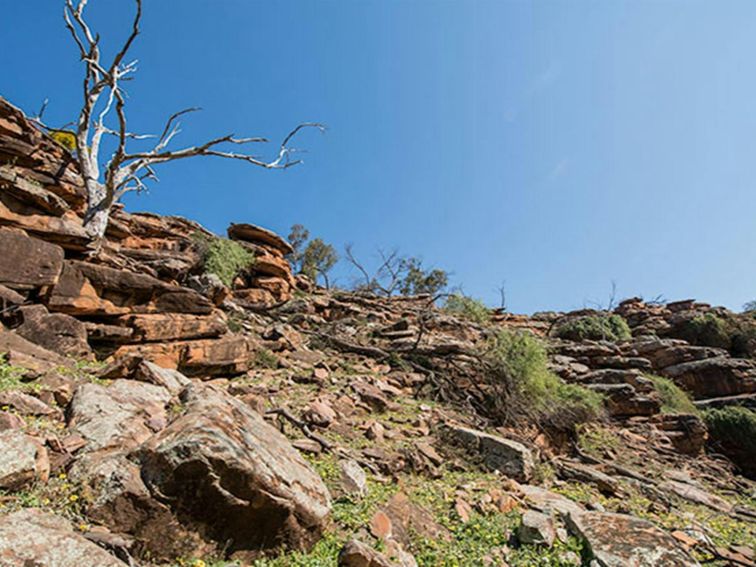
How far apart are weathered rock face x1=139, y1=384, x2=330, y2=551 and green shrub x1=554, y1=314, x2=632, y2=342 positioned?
63.7 ft

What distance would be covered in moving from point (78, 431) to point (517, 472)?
5.51 m

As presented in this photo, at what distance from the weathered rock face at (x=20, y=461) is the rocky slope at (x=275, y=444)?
0.4 inches

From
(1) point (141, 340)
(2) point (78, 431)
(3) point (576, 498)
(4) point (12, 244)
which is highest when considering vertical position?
(4) point (12, 244)

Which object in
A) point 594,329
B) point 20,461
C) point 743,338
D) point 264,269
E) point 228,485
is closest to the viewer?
point 20,461

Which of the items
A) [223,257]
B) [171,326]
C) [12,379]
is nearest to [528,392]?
[171,326]

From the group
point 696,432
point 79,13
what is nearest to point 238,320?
point 79,13

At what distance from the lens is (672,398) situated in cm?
1291

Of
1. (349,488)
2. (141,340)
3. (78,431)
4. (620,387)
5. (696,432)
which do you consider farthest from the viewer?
(620,387)

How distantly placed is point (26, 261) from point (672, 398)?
61.9 feet

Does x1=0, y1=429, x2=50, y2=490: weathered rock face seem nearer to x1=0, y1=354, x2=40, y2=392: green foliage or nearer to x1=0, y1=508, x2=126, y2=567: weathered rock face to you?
x1=0, y1=508, x2=126, y2=567: weathered rock face

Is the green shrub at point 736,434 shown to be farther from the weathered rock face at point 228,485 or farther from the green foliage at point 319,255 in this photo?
the green foliage at point 319,255

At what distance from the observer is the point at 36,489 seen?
7.05 ft

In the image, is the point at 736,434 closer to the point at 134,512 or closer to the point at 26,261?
the point at 134,512

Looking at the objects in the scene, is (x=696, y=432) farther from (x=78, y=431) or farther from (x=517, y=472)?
(x=78, y=431)
